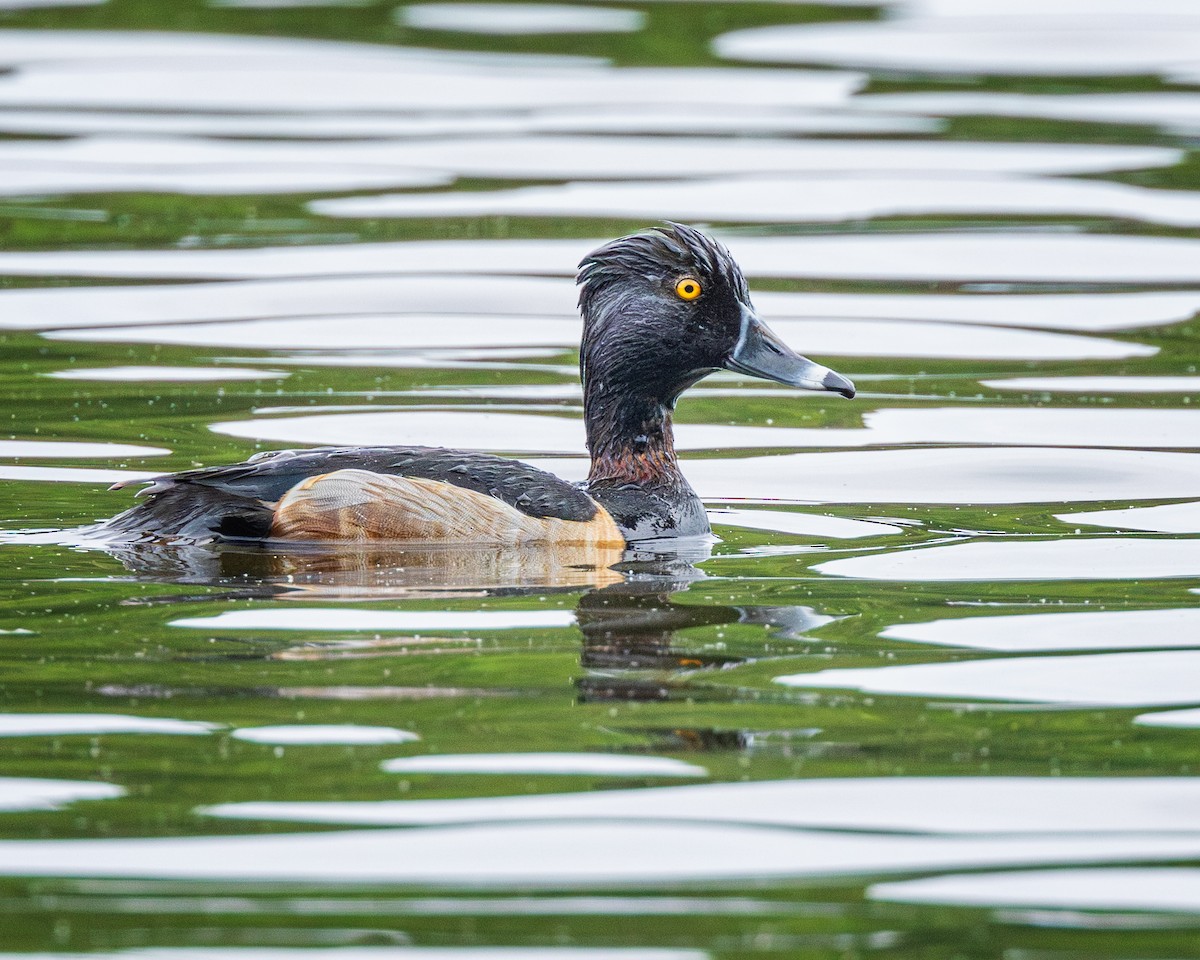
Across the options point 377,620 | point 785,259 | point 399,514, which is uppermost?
point 785,259

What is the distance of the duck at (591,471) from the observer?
30.4 ft

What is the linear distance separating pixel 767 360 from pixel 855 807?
4.24m

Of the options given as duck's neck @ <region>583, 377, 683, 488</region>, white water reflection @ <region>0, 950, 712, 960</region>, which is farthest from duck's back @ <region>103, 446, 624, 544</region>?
white water reflection @ <region>0, 950, 712, 960</region>

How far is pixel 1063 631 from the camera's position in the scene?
329 inches

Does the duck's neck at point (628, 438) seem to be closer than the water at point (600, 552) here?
No

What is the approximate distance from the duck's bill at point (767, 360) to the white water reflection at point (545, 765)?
3941 millimetres

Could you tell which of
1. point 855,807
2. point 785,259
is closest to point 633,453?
point 855,807

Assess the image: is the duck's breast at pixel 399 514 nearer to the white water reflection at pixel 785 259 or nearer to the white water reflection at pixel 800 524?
the white water reflection at pixel 800 524

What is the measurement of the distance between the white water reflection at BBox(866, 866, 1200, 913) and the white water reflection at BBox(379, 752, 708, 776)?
92cm

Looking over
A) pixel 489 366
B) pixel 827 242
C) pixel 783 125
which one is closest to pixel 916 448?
pixel 489 366

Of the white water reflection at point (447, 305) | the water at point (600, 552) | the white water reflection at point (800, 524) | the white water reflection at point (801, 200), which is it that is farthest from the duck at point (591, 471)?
the white water reflection at point (801, 200)

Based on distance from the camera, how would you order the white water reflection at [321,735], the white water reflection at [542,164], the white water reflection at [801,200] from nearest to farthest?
the white water reflection at [321,735], the white water reflection at [801,200], the white water reflection at [542,164]

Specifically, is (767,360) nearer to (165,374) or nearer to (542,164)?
(165,374)

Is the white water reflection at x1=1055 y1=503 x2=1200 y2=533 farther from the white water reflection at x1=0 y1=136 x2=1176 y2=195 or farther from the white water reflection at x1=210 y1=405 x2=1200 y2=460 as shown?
the white water reflection at x1=0 y1=136 x2=1176 y2=195
